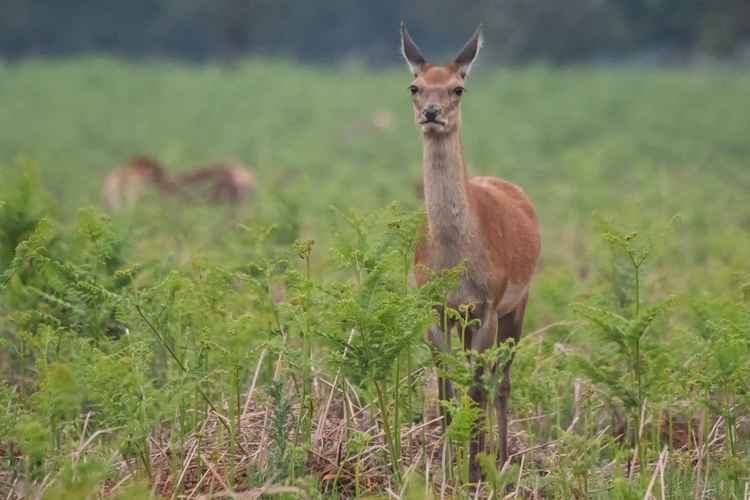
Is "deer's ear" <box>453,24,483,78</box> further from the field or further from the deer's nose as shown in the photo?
the field

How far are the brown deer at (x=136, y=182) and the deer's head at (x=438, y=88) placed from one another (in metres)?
→ 9.49

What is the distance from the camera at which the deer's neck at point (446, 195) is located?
6.14m

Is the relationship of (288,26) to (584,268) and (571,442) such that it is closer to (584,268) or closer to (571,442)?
(584,268)

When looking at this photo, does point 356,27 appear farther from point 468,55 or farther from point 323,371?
point 323,371

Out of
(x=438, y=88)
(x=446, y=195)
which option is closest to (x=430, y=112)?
(x=438, y=88)

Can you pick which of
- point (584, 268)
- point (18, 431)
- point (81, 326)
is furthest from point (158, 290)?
point (584, 268)

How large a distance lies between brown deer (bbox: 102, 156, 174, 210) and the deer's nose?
995 cm

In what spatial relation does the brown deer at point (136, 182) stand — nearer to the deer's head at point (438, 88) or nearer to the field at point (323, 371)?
the field at point (323, 371)

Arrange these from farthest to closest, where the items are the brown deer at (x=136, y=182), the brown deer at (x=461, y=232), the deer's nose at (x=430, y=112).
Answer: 1. the brown deer at (x=136, y=182)
2. the deer's nose at (x=430, y=112)
3. the brown deer at (x=461, y=232)

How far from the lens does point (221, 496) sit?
5090 millimetres

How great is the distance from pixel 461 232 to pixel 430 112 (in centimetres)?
70

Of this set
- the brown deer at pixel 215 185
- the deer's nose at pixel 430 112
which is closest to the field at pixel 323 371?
the deer's nose at pixel 430 112

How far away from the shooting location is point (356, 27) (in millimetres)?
81000

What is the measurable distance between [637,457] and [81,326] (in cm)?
301
